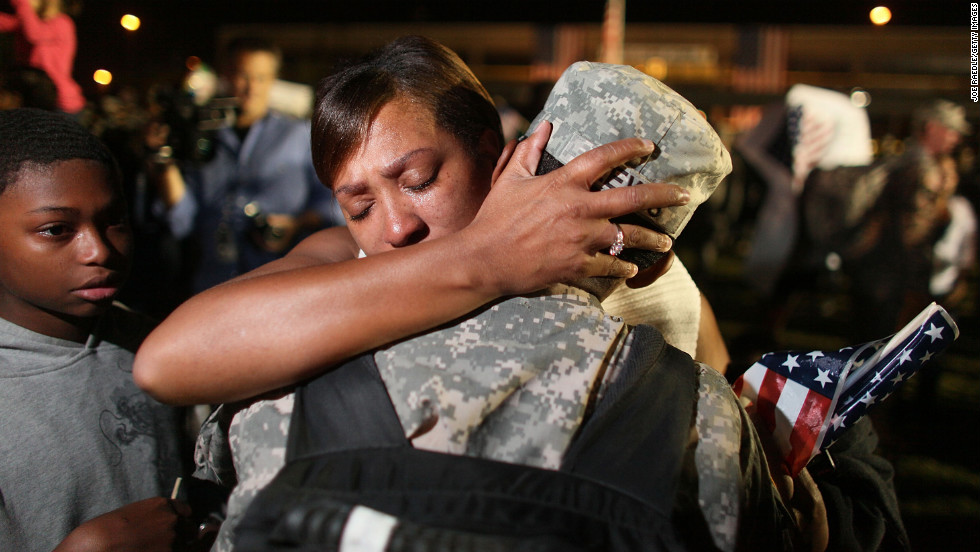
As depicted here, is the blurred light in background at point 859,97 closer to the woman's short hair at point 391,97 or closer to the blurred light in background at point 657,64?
the woman's short hair at point 391,97

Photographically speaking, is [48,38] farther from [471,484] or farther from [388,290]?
[471,484]

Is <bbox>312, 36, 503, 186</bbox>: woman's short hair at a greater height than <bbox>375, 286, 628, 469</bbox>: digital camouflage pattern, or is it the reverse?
<bbox>312, 36, 503, 186</bbox>: woman's short hair

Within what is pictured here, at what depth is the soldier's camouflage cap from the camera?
1.11m

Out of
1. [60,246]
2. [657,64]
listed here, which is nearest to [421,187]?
[60,246]

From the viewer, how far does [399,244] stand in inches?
47.8

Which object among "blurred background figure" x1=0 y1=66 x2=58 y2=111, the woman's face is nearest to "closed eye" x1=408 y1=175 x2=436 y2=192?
the woman's face

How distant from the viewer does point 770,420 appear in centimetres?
132

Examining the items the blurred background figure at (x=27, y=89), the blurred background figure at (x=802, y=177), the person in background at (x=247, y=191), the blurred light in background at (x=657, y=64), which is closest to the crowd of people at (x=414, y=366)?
the blurred background figure at (x=27, y=89)

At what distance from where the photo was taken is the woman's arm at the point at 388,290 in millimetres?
995

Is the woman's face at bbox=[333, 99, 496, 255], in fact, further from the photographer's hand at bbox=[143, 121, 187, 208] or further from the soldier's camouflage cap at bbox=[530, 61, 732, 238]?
the photographer's hand at bbox=[143, 121, 187, 208]

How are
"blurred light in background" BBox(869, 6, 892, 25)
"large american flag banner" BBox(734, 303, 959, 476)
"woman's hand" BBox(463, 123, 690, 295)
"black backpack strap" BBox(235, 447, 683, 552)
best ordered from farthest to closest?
1. "blurred light in background" BBox(869, 6, 892, 25)
2. "large american flag banner" BBox(734, 303, 959, 476)
3. "woman's hand" BBox(463, 123, 690, 295)
4. "black backpack strap" BBox(235, 447, 683, 552)

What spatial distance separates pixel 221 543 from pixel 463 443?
45 cm

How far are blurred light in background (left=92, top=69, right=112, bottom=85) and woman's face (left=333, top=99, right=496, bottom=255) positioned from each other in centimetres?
141

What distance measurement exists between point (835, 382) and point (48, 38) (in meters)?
2.34
